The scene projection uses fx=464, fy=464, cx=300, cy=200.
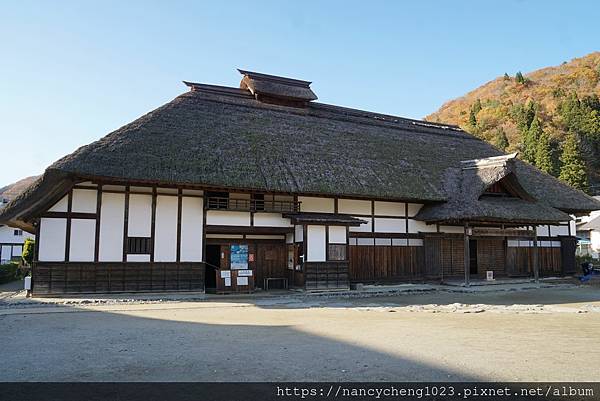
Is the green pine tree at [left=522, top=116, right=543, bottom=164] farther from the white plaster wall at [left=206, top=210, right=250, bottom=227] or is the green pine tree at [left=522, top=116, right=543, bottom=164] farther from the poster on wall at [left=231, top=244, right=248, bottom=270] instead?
the white plaster wall at [left=206, top=210, right=250, bottom=227]

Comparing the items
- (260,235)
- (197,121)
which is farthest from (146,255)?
(197,121)

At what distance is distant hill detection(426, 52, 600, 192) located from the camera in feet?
178

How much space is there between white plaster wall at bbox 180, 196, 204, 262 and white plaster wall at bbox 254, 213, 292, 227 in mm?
2299

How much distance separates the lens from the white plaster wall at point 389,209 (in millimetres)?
20953

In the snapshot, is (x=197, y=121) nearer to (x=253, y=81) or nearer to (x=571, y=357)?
(x=253, y=81)

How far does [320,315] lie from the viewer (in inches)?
492


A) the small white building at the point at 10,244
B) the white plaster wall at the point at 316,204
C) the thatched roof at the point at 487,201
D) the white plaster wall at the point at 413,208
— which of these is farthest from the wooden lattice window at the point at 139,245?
the small white building at the point at 10,244

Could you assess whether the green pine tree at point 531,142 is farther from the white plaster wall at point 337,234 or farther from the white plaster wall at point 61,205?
the white plaster wall at point 61,205

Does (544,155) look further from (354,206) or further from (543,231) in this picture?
(354,206)

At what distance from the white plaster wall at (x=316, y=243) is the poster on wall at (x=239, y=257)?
269cm

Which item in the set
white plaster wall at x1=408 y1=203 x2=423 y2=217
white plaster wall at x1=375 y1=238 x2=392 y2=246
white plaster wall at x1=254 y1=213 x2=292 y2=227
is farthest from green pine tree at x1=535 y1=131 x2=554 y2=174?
white plaster wall at x1=254 y1=213 x2=292 y2=227

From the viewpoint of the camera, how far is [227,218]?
717 inches

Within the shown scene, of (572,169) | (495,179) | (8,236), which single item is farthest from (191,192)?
(572,169)

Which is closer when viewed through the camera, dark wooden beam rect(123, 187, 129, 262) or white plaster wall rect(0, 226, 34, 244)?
dark wooden beam rect(123, 187, 129, 262)
